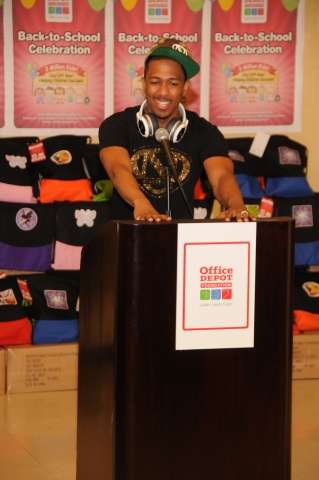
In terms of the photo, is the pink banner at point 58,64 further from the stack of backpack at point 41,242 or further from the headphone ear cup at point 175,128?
the headphone ear cup at point 175,128

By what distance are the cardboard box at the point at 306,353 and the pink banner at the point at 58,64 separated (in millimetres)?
1803

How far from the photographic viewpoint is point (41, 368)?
441 cm

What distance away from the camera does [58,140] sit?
4.73 m

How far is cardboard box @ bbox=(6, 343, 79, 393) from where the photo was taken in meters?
4.37

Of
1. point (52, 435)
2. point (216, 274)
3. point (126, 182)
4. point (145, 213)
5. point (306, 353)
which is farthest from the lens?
point (306, 353)

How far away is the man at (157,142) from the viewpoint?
2.83m

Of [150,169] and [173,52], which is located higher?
[173,52]

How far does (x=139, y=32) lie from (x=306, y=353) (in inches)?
85.9

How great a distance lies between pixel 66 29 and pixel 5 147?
83cm

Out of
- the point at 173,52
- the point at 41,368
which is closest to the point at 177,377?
the point at 173,52

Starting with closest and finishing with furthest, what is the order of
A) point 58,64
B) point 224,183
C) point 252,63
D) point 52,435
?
point 224,183 < point 52,435 < point 58,64 < point 252,63

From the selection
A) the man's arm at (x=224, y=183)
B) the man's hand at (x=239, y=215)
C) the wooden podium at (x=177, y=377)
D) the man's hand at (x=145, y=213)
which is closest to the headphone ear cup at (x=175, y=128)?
the man's arm at (x=224, y=183)

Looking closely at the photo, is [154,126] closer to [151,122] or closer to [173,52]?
[151,122]

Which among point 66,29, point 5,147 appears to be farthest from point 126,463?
point 66,29
